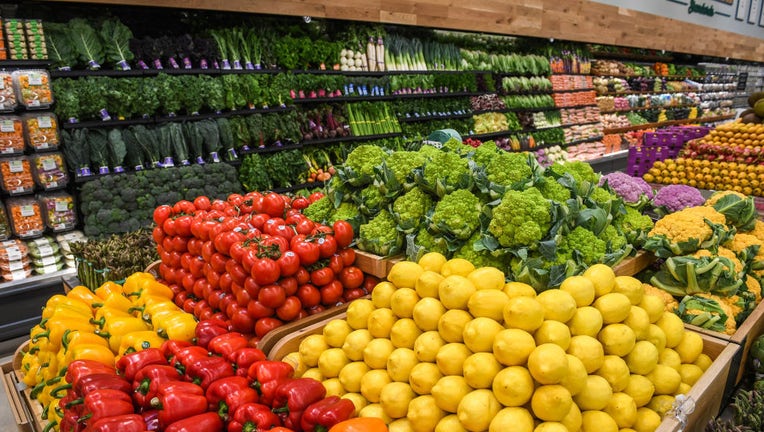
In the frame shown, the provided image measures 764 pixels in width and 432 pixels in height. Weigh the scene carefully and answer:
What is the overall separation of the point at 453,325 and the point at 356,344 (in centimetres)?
37

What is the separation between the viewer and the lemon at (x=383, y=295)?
175 cm

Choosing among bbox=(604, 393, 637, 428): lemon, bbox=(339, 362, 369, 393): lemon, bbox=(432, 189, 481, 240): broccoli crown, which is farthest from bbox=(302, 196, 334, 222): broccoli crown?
bbox=(604, 393, 637, 428): lemon

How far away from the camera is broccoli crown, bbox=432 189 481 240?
2.04 m

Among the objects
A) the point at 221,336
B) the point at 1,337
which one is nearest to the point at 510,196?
the point at 221,336

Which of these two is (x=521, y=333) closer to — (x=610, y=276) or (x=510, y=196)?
(x=610, y=276)

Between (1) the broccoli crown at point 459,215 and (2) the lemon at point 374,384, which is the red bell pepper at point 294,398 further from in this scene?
(1) the broccoli crown at point 459,215

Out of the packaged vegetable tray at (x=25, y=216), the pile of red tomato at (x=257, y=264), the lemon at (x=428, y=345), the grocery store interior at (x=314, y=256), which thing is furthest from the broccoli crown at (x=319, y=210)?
the packaged vegetable tray at (x=25, y=216)

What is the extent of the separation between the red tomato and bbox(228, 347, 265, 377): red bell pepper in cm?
68

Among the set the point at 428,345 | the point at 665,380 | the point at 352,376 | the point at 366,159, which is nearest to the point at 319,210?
the point at 366,159

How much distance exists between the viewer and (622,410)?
140cm

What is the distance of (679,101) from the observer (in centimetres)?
1235

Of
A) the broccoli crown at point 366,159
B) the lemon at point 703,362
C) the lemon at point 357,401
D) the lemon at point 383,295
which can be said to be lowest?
the lemon at point 703,362

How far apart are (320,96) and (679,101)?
10826 mm

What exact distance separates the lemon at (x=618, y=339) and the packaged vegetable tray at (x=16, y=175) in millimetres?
4422
